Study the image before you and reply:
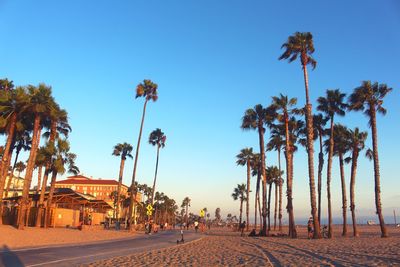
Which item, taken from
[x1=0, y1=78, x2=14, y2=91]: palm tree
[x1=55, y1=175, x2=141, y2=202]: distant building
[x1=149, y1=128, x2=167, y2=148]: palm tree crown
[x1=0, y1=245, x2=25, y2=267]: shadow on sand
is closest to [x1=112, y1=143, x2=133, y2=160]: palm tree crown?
[x1=149, y1=128, x2=167, y2=148]: palm tree crown

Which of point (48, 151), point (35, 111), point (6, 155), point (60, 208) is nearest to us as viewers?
point (6, 155)

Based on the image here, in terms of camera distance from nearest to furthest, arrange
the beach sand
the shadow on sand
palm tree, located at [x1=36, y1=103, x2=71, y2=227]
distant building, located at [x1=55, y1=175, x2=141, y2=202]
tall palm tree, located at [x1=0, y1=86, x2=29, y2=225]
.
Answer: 1. the shadow on sand
2. the beach sand
3. tall palm tree, located at [x1=0, y1=86, x2=29, y2=225]
4. palm tree, located at [x1=36, y1=103, x2=71, y2=227]
5. distant building, located at [x1=55, y1=175, x2=141, y2=202]

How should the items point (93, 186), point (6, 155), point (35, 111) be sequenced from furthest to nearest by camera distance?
point (93, 186) → point (35, 111) → point (6, 155)

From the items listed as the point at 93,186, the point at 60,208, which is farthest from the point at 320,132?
the point at 93,186

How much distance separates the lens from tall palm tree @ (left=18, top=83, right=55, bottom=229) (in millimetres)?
33969

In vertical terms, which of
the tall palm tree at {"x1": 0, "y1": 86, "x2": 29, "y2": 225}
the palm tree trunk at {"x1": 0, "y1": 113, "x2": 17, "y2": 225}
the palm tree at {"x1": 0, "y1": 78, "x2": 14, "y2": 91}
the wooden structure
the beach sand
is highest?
the palm tree at {"x1": 0, "y1": 78, "x2": 14, "y2": 91}

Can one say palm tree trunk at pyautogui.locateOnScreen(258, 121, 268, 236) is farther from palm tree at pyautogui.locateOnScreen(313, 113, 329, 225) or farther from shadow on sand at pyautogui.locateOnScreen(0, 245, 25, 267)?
shadow on sand at pyautogui.locateOnScreen(0, 245, 25, 267)

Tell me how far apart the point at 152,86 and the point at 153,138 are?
18.5 m

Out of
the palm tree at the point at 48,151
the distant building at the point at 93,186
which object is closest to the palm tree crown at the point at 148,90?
the palm tree at the point at 48,151

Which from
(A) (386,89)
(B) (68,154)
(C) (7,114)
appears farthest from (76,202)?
(A) (386,89)

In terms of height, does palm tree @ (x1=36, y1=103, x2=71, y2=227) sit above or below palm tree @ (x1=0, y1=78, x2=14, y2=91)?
below

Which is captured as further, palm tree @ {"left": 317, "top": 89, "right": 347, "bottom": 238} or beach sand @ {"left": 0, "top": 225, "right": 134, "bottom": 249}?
palm tree @ {"left": 317, "top": 89, "right": 347, "bottom": 238}

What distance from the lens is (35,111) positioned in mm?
34594

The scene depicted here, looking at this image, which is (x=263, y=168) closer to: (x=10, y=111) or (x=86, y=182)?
(x=10, y=111)
